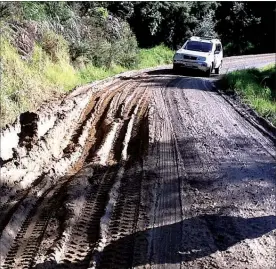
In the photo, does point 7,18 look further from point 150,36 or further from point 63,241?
point 150,36

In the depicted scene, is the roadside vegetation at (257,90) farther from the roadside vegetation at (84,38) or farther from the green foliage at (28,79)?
the green foliage at (28,79)

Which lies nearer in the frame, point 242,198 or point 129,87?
point 242,198

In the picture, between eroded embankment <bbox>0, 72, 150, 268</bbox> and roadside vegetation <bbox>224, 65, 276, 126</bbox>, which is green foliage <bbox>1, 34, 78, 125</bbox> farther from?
roadside vegetation <bbox>224, 65, 276, 126</bbox>

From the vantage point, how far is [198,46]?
21234 millimetres

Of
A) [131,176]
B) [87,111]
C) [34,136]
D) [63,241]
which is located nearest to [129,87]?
[87,111]

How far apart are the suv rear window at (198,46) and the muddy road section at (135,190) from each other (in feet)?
31.7

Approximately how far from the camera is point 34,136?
341 inches

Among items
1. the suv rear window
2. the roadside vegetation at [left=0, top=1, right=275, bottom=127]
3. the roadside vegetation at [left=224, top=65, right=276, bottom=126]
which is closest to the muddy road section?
the roadside vegetation at [left=0, top=1, right=275, bottom=127]

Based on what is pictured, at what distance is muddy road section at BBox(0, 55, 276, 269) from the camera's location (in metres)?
5.13

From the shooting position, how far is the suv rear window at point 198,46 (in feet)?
69.1

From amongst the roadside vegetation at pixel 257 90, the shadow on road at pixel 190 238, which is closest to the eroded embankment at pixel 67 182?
the shadow on road at pixel 190 238

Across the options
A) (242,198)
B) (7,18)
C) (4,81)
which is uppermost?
(7,18)

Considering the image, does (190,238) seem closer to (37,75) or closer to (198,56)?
→ (37,75)

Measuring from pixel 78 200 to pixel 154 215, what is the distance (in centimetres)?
104
